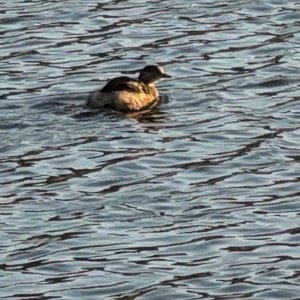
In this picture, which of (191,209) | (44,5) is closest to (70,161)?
(191,209)

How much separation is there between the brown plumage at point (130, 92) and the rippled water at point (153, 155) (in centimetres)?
15

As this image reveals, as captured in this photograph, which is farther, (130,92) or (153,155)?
(130,92)

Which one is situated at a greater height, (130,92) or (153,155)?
(130,92)

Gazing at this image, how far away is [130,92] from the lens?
54.7 ft

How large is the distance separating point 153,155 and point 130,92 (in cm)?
214

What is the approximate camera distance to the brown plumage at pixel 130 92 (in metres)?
16.3

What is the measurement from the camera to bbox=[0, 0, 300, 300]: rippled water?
38.0ft

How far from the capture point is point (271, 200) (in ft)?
→ 43.1

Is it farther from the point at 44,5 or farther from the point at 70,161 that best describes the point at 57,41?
the point at 70,161

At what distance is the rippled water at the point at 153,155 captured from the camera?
1158 centimetres

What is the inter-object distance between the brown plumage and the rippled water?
151 mm

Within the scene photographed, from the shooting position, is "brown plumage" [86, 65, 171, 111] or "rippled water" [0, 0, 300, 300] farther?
"brown plumage" [86, 65, 171, 111]

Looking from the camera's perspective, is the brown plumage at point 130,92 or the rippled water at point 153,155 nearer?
the rippled water at point 153,155

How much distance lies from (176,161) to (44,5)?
21.3ft
